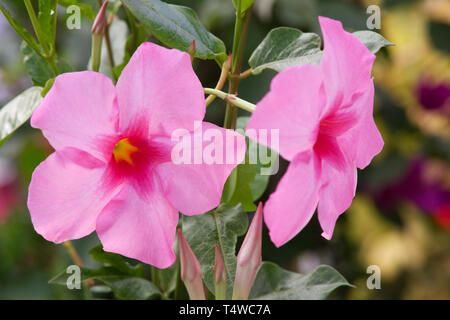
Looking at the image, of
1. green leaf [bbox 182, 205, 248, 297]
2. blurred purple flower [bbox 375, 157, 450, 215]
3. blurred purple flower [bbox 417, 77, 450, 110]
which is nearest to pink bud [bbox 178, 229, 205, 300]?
green leaf [bbox 182, 205, 248, 297]

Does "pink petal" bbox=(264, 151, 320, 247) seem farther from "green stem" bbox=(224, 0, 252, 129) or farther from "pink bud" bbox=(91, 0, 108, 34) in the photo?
"pink bud" bbox=(91, 0, 108, 34)

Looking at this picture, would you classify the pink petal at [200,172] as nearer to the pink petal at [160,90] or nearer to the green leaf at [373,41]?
the pink petal at [160,90]

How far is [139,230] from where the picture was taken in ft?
1.10

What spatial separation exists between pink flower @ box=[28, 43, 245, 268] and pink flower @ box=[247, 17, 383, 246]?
4 cm

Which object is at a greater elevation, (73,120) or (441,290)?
(73,120)

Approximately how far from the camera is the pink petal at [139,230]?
13.1 inches

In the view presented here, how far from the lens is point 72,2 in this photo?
0.44 m

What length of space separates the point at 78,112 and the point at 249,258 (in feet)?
0.49

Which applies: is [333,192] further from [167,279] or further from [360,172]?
[360,172]

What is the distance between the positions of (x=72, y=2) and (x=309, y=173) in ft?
0.83

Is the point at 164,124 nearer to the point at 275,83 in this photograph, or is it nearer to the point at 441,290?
the point at 275,83

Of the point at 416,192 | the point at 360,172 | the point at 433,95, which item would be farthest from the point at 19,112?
the point at 433,95

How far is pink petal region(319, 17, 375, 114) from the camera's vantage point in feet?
1.02
